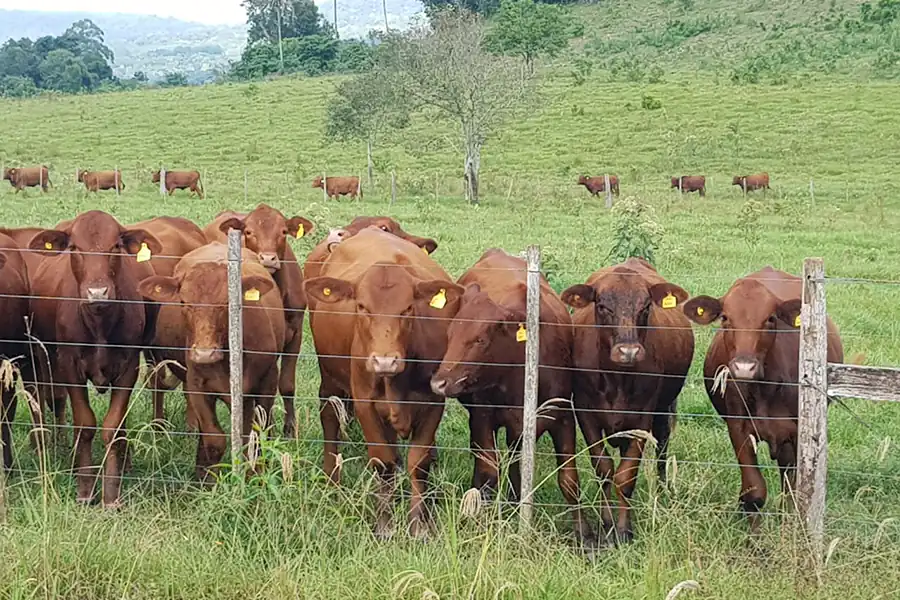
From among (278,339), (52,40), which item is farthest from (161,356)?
(52,40)

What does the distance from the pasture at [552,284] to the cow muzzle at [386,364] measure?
0.61 metres

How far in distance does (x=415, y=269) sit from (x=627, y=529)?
2.33 m

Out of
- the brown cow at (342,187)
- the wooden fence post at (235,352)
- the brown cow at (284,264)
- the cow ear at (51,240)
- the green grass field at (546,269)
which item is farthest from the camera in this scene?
the brown cow at (342,187)

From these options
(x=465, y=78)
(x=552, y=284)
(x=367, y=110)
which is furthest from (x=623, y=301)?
(x=367, y=110)

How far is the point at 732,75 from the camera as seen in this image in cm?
4378

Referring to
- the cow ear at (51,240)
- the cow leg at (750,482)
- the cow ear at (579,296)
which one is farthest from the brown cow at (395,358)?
the cow leg at (750,482)

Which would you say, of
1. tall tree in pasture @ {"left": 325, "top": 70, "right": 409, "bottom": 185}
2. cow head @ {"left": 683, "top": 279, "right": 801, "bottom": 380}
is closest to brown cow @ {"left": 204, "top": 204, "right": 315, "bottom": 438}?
cow head @ {"left": 683, "top": 279, "right": 801, "bottom": 380}

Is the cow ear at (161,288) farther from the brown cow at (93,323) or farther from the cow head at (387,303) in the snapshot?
the cow head at (387,303)

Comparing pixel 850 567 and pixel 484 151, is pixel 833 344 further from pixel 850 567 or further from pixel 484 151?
pixel 484 151

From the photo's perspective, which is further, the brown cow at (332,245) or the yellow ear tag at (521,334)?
the brown cow at (332,245)

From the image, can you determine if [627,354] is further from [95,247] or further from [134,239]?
[95,247]

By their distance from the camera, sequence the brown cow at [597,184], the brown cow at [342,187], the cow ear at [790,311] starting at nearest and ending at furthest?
1. the cow ear at [790,311]
2. the brown cow at [597,184]
3. the brown cow at [342,187]

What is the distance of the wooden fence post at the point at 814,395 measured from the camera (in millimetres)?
5727

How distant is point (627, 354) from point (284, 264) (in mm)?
3918
